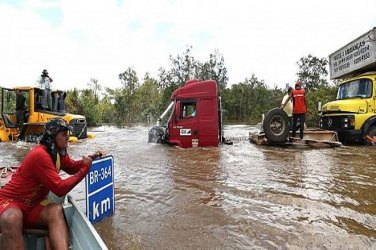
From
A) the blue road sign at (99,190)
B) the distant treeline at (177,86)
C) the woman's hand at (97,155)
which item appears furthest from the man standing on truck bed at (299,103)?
the distant treeline at (177,86)

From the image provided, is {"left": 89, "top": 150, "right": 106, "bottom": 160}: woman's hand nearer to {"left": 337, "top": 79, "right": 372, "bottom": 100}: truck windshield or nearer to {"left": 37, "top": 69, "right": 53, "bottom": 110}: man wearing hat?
{"left": 337, "top": 79, "right": 372, "bottom": 100}: truck windshield

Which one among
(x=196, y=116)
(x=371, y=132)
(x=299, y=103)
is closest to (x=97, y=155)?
(x=196, y=116)

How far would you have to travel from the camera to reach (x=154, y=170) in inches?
275

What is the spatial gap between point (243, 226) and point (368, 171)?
396 centimetres

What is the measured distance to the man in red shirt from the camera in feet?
8.63

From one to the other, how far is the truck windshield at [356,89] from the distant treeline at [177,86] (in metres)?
24.3

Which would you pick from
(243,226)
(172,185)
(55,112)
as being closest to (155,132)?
(55,112)

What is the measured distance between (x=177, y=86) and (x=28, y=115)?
28.6 m

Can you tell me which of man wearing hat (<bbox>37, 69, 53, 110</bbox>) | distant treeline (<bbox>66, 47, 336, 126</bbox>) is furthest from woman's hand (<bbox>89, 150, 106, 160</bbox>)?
distant treeline (<bbox>66, 47, 336, 126</bbox>)

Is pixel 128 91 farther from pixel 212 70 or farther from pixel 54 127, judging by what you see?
pixel 54 127

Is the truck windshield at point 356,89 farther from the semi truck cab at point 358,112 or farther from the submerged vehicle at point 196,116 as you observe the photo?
the submerged vehicle at point 196,116

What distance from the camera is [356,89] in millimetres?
10609

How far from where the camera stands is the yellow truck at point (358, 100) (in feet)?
32.8

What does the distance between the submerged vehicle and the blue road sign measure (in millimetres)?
6560
